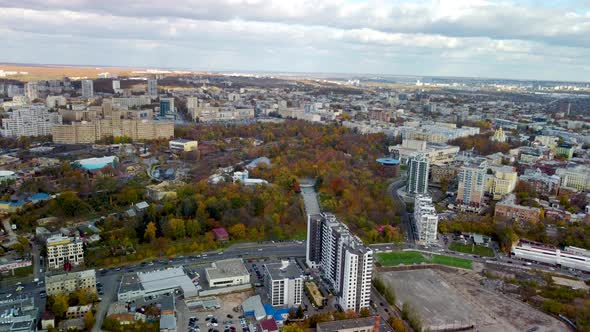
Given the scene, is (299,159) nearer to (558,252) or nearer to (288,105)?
(558,252)

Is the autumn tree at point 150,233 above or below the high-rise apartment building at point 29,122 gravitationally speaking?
below

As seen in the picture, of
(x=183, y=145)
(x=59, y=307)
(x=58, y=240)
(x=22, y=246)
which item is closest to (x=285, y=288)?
(x=59, y=307)

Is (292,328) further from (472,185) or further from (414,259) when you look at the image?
(472,185)

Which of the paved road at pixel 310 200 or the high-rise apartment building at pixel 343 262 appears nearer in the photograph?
the high-rise apartment building at pixel 343 262

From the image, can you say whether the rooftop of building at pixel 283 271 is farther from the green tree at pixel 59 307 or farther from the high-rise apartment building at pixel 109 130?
the high-rise apartment building at pixel 109 130

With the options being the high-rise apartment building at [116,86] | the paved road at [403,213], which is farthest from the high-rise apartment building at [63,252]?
the high-rise apartment building at [116,86]

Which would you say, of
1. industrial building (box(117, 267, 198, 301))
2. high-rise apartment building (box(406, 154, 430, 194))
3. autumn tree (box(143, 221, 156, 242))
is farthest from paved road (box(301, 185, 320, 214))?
industrial building (box(117, 267, 198, 301))
